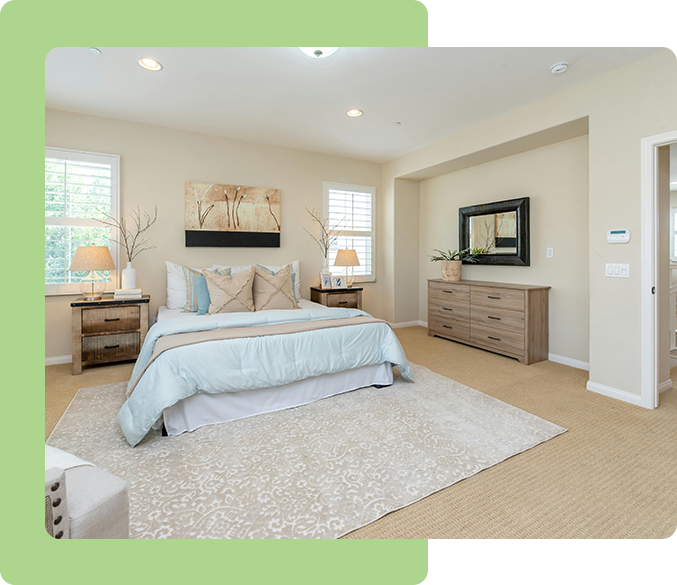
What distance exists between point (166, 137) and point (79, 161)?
0.92m

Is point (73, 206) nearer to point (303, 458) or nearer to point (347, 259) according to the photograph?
point (347, 259)

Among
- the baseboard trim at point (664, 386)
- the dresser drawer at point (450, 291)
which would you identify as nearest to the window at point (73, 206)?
the dresser drawer at point (450, 291)

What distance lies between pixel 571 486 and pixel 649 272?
1.83m

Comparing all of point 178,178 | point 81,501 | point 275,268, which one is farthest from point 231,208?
point 81,501

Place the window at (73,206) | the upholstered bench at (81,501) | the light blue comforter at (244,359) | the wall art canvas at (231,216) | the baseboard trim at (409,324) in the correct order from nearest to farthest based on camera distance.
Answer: the upholstered bench at (81,501)
the light blue comforter at (244,359)
the window at (73,206)
the wall art canvas at (231,216)
the baseboard trim at (409,324)

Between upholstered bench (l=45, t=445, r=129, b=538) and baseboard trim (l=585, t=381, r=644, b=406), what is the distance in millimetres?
3360

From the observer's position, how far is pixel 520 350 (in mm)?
3795

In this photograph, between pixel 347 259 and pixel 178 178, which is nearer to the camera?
pixel 178 178

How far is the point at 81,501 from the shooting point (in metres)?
0.98

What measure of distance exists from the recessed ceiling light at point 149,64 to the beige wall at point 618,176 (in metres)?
3.38

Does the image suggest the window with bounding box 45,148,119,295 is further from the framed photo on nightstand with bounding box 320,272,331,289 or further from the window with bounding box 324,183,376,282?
the window with bounding box 324,183,376,282

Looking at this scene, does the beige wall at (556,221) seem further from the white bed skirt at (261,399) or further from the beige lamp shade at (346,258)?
the white bed skirt at (261,399)

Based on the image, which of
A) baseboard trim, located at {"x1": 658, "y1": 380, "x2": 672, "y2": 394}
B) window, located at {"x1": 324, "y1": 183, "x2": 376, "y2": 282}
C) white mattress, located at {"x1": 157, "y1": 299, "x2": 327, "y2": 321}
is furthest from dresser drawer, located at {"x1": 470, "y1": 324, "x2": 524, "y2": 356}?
white mattress, located at {"x1": 157, "y1": 299, "x2": 327, "y2": 321}

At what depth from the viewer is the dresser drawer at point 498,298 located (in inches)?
149
